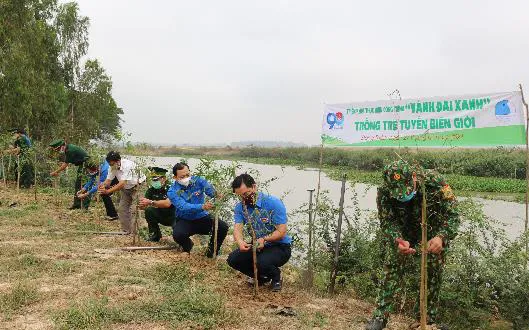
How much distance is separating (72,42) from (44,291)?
80.6 ft

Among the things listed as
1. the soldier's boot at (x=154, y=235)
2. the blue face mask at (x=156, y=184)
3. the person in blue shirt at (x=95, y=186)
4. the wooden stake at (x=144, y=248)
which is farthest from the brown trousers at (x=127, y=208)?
the person in blue shirt at (x=95, y=186)

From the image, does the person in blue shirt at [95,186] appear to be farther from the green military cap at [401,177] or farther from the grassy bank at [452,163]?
the green military cap at [401,177]

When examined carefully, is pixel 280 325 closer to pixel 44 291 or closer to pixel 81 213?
pixel 44 291

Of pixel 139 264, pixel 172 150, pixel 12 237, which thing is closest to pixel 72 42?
pixel 12 237

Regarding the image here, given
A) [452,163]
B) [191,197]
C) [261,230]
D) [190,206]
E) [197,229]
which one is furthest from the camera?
[197,229]

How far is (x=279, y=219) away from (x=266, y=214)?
13 centimetres

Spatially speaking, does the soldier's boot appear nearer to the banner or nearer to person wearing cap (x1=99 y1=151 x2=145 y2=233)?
person wearing cap (x1=99 y1=151 x2=145 y2=233)

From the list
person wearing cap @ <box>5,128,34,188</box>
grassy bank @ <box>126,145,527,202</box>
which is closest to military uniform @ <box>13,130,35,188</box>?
person wearing cap @ <box>5,128,34,188</box>

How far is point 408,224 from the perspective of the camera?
3742 millimetres

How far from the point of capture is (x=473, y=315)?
428cm

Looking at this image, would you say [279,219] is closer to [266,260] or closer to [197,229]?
[266,260]

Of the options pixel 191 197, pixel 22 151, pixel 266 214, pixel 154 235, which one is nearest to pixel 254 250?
pixel 266 214

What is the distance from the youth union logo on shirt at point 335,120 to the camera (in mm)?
5864

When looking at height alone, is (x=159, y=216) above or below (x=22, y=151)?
below
